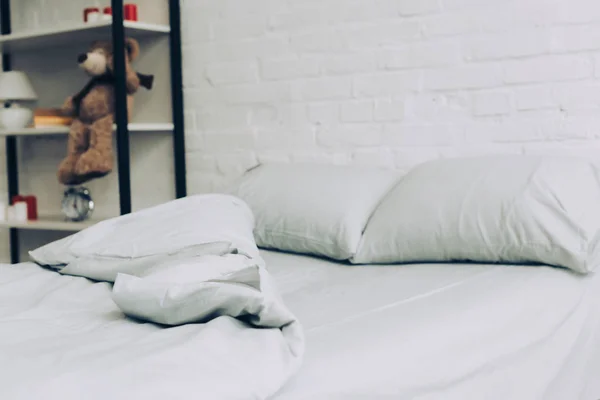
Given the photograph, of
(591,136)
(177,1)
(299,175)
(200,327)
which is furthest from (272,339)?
(177,1)

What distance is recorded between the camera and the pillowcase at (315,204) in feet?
6.35

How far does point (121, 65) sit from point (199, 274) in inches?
60.2

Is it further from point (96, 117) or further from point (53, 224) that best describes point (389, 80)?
point (53, 224)

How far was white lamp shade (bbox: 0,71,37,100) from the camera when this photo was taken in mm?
3031

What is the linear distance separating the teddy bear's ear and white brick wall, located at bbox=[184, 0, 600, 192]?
0.70 ft

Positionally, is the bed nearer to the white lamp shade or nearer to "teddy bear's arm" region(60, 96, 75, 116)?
"teddy bear's arm" region(60, 96, 75, 116)

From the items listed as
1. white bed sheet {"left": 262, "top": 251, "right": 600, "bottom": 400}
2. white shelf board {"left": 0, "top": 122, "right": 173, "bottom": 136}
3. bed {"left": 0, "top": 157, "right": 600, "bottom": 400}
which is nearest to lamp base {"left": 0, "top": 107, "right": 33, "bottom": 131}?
white shelf board {"left": 0, "top": 122, "right": 173, "bottom": 136}

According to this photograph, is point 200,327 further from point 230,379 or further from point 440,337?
point 440,337

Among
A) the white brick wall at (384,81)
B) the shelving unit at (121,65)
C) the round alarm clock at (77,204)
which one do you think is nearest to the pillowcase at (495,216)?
the white brick wall at (384,81)

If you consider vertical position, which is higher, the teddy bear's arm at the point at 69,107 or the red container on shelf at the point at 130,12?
the red container on shelf at the point at 130,12

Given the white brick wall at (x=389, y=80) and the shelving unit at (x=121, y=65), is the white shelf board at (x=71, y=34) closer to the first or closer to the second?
the shelving unit at (x=121, y=65)

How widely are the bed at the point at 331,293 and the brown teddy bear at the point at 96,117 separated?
2.13ft

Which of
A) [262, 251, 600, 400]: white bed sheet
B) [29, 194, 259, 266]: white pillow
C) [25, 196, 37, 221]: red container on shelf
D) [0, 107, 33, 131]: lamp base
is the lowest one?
[262, 251, 600, 400]: white bed sheet

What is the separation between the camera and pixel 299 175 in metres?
2.17
